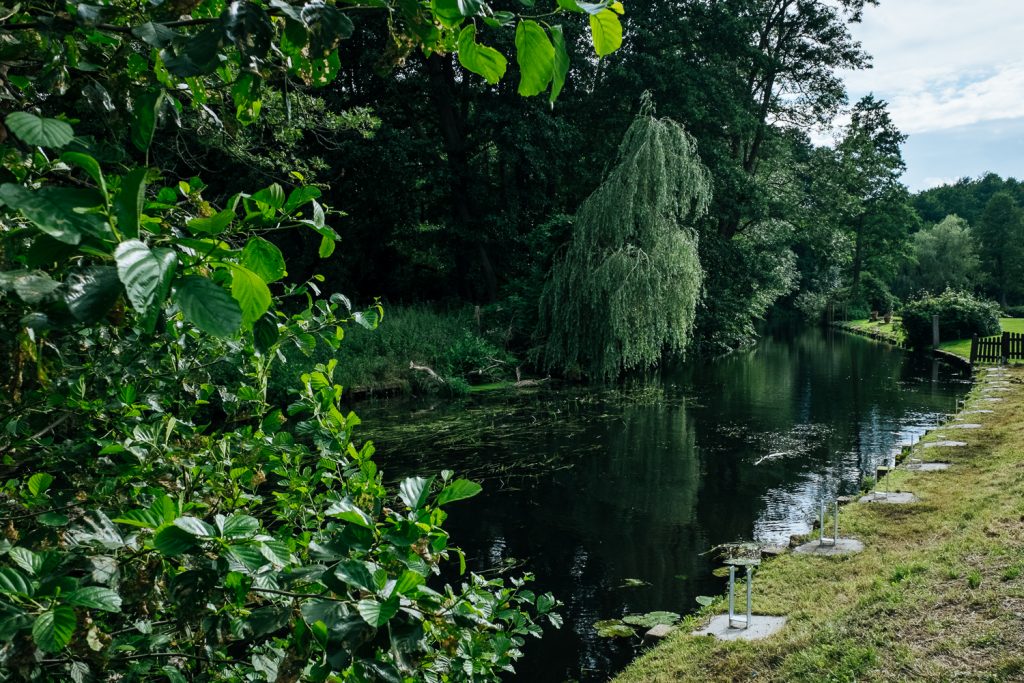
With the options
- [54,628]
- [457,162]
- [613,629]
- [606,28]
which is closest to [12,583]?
[54,628]

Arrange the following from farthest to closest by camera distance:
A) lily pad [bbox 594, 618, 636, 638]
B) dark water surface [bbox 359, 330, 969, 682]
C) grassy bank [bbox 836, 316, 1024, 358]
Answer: grassy bank [bbox 836, 316, 1024, 358], dark water surface [bbox 359, 330, 969, 682], lily pad [bbox 594, 618, 636, 638]

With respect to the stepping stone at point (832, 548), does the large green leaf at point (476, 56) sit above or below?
above

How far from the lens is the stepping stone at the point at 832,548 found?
644 cm

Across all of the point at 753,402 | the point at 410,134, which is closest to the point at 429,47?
the point at 753,402

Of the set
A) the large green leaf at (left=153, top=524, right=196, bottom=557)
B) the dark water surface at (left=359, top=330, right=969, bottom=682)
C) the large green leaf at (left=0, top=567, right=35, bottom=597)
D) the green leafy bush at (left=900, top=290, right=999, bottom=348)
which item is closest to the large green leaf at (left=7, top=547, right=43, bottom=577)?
the large green leaf at (left=0, top=567, right=35, bottom=597)

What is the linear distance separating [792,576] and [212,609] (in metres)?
5.54

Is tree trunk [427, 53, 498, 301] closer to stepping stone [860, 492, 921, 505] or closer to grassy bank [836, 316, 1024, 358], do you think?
grassy bank [836, 316, 1024, 358]

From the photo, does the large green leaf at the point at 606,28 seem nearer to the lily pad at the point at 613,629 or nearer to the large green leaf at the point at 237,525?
the large green leaf at the point at 237,525

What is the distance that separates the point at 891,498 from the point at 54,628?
336 inches

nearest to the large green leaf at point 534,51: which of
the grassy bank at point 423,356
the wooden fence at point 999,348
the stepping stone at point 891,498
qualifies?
the stepping stone at point 891,498

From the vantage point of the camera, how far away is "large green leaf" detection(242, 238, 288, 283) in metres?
1.26

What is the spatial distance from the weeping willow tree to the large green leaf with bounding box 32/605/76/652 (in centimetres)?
1723

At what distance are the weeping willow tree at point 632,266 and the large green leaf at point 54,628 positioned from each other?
1723cm

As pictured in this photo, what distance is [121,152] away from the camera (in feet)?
4.68
